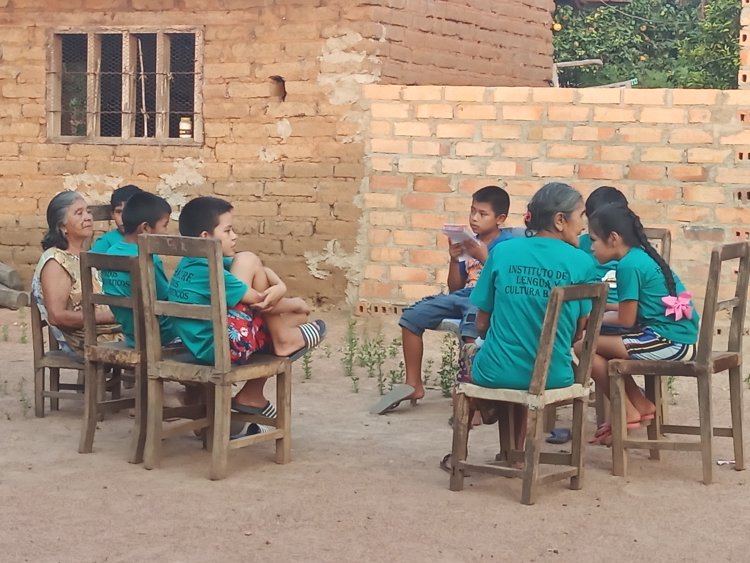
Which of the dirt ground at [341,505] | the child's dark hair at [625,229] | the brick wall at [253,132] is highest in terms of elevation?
the brick wall at [253,132]

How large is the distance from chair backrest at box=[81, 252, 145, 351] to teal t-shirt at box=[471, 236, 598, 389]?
4.96ft

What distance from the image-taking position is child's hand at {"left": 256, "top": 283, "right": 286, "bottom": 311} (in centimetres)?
535

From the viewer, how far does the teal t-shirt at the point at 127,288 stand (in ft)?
18.5

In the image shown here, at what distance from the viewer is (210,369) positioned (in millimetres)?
5133

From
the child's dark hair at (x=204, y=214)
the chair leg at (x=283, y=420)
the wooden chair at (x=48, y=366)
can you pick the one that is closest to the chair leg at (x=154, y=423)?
the chair leg at (x=283, y=420)

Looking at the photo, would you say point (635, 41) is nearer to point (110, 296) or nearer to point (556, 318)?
point (110, 296)

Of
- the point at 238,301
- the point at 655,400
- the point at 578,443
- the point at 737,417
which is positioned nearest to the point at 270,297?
the point at 238,301

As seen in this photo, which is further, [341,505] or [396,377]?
[396,377]

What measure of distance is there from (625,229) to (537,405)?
105cm

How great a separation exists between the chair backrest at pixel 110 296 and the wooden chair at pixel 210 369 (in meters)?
0.15

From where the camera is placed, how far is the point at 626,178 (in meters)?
9.51

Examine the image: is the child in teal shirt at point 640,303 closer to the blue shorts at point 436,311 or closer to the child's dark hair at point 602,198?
the child's dark hair at point 602,198

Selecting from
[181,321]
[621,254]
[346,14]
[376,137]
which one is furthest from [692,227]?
[181,321]

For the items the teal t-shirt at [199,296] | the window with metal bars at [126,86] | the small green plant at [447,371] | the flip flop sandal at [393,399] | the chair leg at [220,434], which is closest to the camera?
the chair leg at [220,434]
